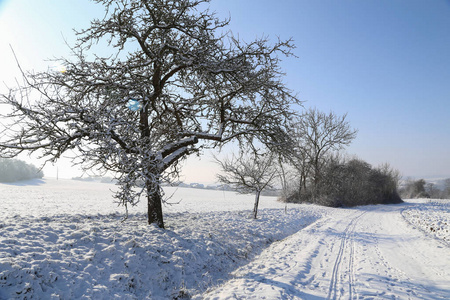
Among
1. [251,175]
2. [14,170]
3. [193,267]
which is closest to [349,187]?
[251,175]

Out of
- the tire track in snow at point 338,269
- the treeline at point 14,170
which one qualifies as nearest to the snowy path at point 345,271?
the tire track in snow at point 338,269

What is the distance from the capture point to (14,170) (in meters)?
47.1

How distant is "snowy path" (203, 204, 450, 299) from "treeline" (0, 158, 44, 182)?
53.2m

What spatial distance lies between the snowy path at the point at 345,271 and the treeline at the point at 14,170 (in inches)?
Answer: 2096

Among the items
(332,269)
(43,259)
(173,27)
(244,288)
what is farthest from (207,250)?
(173,27)

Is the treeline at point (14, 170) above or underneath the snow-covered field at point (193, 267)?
above

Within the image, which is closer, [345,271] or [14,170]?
[345,271]

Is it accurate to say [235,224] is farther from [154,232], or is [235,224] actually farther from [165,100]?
[165,100]

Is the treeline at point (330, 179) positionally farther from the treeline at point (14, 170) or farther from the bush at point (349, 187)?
the treeline at point (14, 170)

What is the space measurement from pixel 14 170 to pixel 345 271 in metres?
61.9

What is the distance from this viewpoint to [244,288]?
5457mm

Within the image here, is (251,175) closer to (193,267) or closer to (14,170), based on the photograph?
(193,267)

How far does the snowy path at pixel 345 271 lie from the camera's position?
5.32m

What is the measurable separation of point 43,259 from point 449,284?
982 cm
